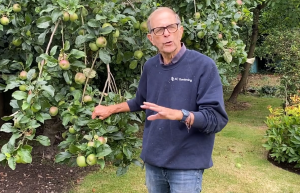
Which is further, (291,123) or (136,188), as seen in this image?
(291,123)

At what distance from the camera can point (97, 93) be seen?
7.35 feet

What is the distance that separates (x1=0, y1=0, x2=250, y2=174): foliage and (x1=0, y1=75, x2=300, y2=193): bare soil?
1264mm

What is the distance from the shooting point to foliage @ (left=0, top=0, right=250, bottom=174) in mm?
1792

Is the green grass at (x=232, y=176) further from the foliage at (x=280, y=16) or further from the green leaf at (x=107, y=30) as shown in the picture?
the foliage at (x=280, y=16)

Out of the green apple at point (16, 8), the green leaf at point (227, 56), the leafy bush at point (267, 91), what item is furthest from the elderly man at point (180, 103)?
the leafy bush at point (267, 91)

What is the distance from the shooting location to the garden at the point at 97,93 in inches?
73.6

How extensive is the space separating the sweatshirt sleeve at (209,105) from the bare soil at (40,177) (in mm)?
2359

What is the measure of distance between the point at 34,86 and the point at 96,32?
0.50 m

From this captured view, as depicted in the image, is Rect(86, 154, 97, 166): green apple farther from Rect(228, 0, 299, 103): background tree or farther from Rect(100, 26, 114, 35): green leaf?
Rect(228, 0, 299, 103): background tree

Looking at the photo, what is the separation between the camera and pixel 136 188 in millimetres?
3547

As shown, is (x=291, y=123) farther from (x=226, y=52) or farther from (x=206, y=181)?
(x=226, y=52)

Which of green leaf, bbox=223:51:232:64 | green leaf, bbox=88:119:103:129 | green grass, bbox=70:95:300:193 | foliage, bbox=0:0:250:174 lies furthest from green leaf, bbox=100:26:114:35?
green grass, bbox=70:95:300:193

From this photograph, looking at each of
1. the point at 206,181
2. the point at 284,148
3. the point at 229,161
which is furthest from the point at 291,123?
the point at 206,181

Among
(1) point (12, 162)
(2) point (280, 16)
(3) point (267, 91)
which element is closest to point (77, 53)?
(1) point (12, 162)
